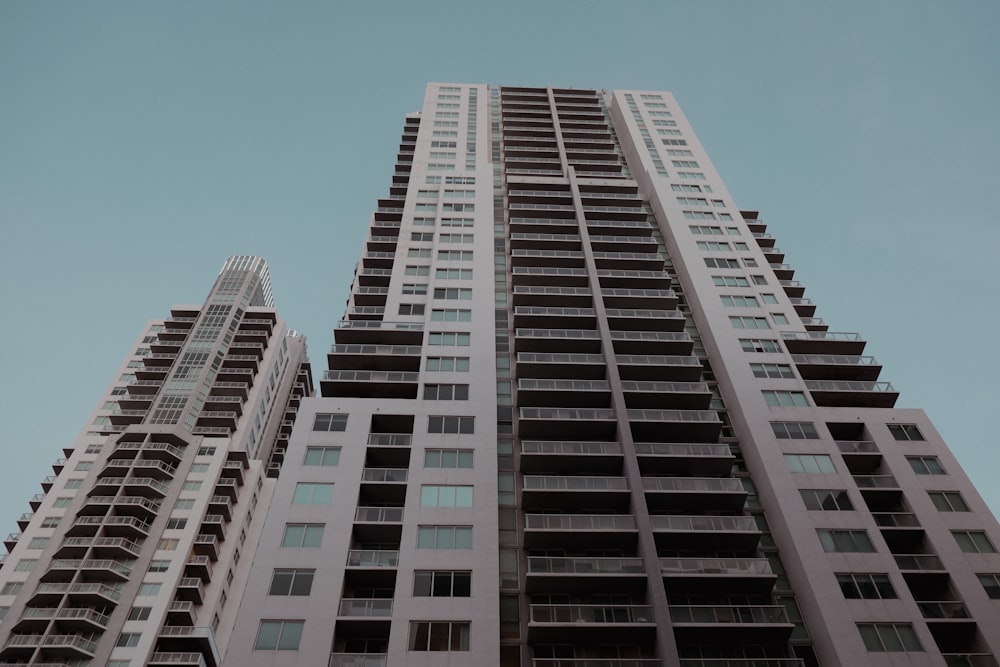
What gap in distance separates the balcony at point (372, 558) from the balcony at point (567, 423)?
13.1 metres

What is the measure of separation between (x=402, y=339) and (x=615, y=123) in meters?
57.2

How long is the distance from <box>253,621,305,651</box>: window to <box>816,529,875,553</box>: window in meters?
28.8

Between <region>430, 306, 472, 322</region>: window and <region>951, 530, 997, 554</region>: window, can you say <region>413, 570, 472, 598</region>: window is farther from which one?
<region>951, 530, 997, 554</region>: window

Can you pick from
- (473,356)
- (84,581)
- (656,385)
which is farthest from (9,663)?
(656,385)

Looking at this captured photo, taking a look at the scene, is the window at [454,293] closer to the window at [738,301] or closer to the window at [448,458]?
the window at [448,458]

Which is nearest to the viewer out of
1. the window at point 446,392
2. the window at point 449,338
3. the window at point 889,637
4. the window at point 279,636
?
the window at point 279,636

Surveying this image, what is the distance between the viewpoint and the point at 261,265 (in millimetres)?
123312

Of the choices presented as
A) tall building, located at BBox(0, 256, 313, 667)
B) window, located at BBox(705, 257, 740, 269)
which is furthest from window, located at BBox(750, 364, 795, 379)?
tall building, located at BBox(0, 256, 313, 667)

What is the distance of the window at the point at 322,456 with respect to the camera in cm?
4319

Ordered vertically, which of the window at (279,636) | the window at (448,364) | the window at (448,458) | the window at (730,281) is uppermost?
the window at (730,281)

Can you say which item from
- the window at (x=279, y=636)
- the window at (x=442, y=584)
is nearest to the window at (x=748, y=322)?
the window at (x=442, y=584)

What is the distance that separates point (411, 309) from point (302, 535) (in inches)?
892

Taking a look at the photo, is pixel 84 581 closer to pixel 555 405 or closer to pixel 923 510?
pixel 555 405

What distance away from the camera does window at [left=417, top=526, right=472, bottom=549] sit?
38875 mm
